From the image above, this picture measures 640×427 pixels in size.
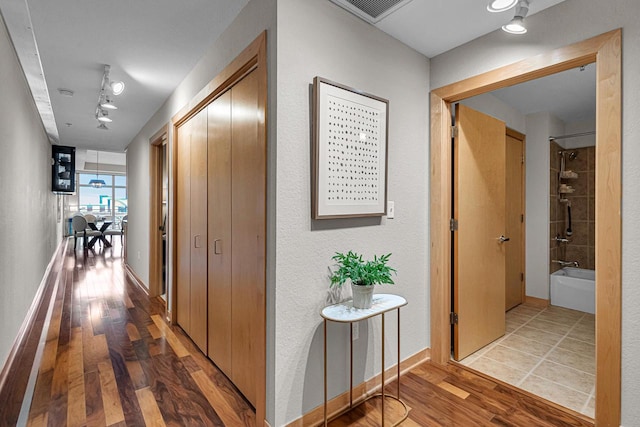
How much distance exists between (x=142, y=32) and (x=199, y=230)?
149 cm

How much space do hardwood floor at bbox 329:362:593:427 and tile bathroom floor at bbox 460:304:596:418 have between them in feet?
0.46

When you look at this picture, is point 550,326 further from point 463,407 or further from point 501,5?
point 501,5

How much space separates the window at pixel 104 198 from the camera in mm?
11164

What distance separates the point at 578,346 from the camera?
279 cm

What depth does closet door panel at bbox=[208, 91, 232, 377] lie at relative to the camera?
218 centimetres

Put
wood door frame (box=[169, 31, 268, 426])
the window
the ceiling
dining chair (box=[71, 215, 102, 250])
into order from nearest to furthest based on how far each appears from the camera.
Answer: wood door frame (box=[169, 31, 268, 426]) < the ceiling < dining chair (box=[71, 215, 102, 250]) < the window

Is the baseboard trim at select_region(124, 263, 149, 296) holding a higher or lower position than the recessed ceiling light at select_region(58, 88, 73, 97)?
lower

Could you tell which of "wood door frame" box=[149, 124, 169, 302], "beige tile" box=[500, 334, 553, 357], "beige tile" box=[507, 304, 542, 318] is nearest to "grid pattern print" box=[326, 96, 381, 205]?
"beige tile" box=[500, 334, 553, 357]

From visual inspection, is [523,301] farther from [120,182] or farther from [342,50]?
[120,182]

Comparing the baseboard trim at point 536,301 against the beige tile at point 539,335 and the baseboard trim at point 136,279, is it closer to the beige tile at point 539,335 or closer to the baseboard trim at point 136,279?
the beige tile at point 539,335

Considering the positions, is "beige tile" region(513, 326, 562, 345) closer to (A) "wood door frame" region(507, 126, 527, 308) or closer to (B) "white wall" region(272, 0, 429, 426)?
(A) "wood door frame" region(507, 126, 527, 308)

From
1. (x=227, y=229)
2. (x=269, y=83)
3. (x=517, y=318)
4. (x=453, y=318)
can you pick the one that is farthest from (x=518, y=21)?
(x=517, y=318)

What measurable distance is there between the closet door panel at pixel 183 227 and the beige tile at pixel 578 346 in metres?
3.40

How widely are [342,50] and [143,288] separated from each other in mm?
4213
